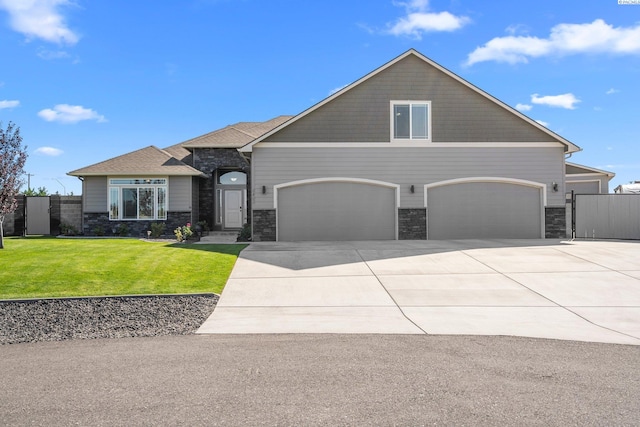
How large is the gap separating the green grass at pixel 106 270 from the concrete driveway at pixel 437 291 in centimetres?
74

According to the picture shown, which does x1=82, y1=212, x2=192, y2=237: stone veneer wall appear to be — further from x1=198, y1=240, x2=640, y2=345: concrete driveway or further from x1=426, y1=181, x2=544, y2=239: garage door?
x1=426, y1=181, x2=544, y2=239: garage door

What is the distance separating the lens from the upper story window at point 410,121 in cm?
1759

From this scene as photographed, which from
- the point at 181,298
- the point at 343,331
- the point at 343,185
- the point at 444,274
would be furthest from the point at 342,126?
the point at 343,331

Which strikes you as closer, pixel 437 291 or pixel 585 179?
pixel 437 291

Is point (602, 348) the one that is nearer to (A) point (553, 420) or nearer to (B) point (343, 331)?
(A) point (553, 420)

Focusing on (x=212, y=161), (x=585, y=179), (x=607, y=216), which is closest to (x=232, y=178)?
(x=212, y=161)

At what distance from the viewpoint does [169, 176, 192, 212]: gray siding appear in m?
21.0

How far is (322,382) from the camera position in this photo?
464cm

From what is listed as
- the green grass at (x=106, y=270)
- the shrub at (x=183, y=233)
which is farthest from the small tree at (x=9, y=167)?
the shrub at (x=183, y=233)

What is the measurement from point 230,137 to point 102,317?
54.2ft

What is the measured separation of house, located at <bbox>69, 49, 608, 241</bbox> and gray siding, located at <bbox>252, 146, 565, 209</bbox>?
0.04m

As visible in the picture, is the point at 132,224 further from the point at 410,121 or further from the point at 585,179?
the point at 585,179

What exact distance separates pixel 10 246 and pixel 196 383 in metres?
12.0

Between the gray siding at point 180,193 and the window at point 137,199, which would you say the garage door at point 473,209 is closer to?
the gray siding at point 180,193
